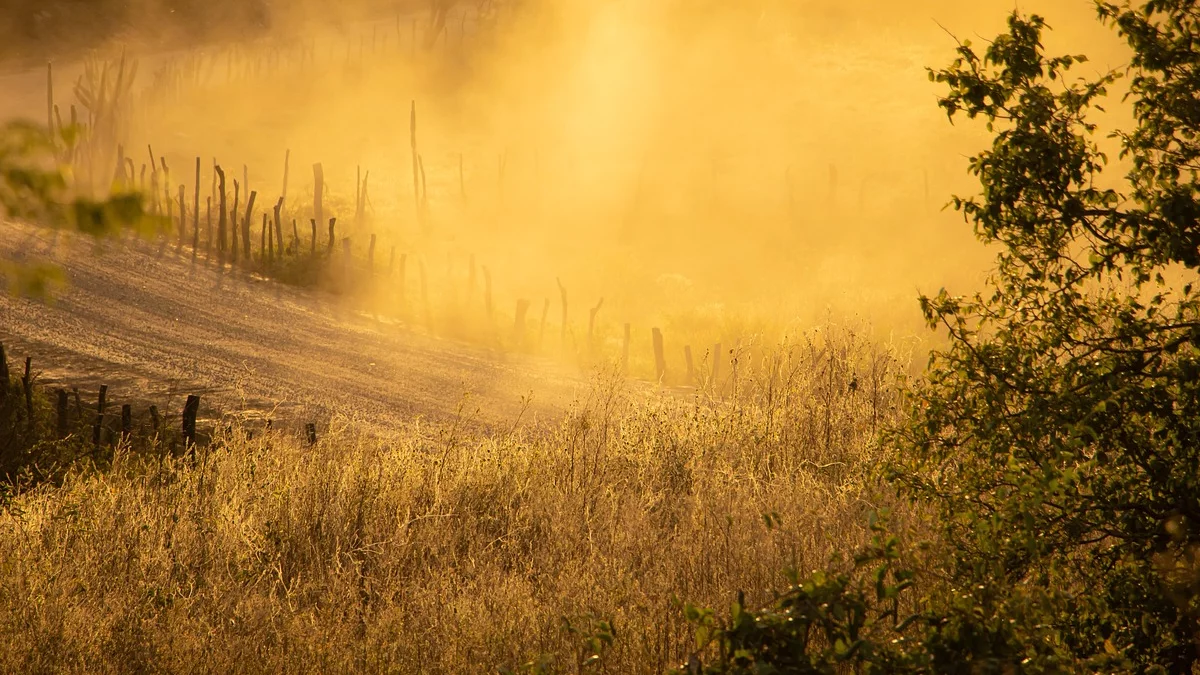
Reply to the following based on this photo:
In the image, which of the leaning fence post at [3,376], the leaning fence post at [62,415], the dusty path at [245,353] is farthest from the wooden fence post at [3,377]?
the dusty path at [245,353]

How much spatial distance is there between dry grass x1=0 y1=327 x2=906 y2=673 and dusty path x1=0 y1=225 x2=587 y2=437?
5.64 meters

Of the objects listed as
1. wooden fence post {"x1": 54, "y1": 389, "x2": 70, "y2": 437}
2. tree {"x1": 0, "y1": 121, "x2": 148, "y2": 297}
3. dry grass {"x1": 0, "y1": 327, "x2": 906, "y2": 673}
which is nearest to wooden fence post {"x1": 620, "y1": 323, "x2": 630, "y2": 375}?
wooden fence post {"x1": 54, "y1": 389, "x2": 70, "y2": 437}

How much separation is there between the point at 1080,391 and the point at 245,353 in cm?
1700

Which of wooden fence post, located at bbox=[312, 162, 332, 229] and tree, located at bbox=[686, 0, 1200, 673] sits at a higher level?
wooden fence post, located at bbox=[312, 162, 332, 229]

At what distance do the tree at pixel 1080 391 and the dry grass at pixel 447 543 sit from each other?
0.85 m

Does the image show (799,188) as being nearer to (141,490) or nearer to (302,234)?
(302,234)

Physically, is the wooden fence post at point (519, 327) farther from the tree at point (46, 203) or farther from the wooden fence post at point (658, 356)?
the tree at point (46, 203)

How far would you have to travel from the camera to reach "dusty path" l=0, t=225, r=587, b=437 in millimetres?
16391

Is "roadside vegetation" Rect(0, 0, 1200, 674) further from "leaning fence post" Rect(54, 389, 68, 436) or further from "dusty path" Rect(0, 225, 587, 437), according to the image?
"dusty path" Rect(0, 225, 587, 437)

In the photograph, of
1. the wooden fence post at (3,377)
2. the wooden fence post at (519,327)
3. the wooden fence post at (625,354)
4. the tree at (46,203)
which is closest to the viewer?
the tree at (46,203)

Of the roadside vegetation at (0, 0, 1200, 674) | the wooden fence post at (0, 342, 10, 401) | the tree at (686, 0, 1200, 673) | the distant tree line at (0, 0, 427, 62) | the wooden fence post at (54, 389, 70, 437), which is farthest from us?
the distant tree line at (0, 0, 427, 62)

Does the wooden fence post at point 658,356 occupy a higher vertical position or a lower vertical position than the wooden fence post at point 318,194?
lower

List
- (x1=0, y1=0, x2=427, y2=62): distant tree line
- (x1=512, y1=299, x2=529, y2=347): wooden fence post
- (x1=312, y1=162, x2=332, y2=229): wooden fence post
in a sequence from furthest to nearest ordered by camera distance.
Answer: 1. (x1=0, y1=0, x2=427, y2=62): distant tree line
2. (x1=312, y1=162, x2=332, y2=229): wooden fence post
3. (x1=512, y1=299, x2=529, y2=347): wooden fence post

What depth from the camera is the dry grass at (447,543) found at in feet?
19.2
